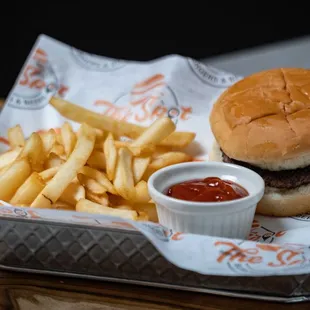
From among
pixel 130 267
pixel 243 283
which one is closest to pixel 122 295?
pixel 130 267

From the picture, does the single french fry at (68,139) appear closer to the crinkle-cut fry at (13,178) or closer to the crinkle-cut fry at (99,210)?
the crinkle-cut fry at (13,178)

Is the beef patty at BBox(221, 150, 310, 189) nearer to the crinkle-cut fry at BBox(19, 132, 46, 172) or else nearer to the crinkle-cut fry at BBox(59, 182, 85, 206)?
the crinkle-cut fry at BBox(59, 182, 85, 206)

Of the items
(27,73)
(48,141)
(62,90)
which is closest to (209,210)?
(48,141)

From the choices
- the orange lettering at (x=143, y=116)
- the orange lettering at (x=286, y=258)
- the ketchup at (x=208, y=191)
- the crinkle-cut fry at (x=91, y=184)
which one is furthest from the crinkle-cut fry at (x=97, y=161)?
the orange lettering at (x=286, y=258)

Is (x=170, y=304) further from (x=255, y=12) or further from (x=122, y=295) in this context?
(x=255, y=12)

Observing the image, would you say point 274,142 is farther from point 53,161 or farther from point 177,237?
point 53,161

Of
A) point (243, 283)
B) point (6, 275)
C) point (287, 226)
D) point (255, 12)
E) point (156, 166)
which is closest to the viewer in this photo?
point (243, 283)
